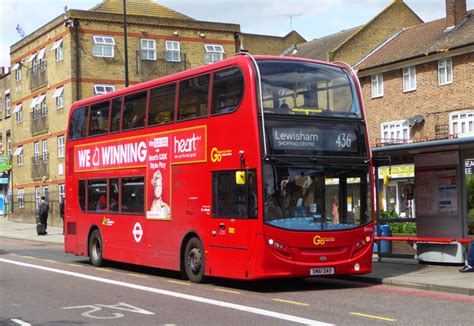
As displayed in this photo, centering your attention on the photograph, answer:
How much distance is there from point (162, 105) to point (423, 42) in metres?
27.0

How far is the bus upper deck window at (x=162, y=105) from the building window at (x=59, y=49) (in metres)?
31.3

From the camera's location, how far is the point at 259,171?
12867mm

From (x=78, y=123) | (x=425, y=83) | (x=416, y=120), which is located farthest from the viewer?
(x=416, y=120)

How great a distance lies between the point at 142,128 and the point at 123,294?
461 centimetres

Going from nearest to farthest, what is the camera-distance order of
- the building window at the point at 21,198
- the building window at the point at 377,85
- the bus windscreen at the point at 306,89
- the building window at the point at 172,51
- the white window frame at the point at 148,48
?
the bus windscreen at the point at 306,89
the building window at the point at 377,85
the white window frame at the point at 148,48
the building window at the point at 172,51
the building window at the point at 21,198

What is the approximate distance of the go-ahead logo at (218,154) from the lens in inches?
540

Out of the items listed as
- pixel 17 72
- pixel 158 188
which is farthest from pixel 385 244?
pixel 17 72

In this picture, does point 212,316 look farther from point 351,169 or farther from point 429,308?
point 351,169

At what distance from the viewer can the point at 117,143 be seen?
58.1ft

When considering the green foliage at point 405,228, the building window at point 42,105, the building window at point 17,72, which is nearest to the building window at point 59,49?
the building window at point 42,105

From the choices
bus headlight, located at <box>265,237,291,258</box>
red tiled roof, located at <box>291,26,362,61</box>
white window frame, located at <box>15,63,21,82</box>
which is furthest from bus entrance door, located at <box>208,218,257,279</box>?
white window frame, located at <box>15,63,21,82</box>

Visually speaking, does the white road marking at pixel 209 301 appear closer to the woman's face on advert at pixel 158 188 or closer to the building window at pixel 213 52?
the woman's face on advert at pixel 158 188

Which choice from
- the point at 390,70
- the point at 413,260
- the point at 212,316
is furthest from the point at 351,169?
the point at 390,70

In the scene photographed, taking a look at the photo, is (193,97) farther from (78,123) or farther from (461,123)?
(461,123)
